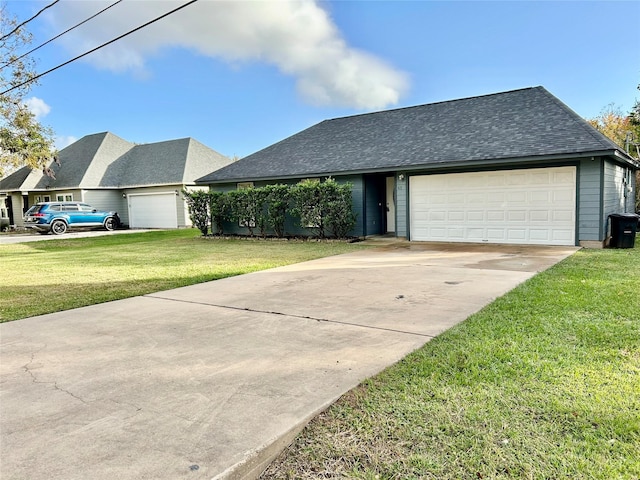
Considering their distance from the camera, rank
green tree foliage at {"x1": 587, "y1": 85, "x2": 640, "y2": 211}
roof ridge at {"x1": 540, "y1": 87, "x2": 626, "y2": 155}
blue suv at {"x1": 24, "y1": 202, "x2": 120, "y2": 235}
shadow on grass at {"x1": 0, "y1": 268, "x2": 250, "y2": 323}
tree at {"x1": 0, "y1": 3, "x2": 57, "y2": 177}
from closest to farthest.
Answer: shadow on grass at {"x1": 0, "y1": 268, "x2": 250, "y2": 323}
roof ridge at {"x1": 540, "y1": 87, "x2": 626, "y2": 155}
blue suv at {"x1": 24, "y1": 202, "x2": 120, "y2": 235}
tree at {"x1": 0, "y1": 3, "x2": 57, "y2": 177}
green tree foliage at {"x1": 587, "y1": 85, "x2": 640, "y2": 211}

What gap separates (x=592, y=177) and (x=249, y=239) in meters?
11.2

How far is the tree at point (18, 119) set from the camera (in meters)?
22.2

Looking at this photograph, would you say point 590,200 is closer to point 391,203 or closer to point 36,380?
point 391,203

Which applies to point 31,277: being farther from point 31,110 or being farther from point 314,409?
point 31,110

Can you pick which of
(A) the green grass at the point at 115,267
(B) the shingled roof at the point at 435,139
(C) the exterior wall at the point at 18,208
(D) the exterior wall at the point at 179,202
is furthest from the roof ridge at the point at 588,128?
(C) the exterior wall at the point at 18,208

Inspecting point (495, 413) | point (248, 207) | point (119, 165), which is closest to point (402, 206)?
point (248, 207)

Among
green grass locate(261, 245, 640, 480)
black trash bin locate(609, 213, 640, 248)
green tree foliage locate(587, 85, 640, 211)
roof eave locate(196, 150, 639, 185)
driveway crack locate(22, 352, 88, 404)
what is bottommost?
driveway crack locate(22, 352, 88, 404)

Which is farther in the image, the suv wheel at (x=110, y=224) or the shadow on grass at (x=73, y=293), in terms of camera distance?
the suv wheel at (x=110, y=224)

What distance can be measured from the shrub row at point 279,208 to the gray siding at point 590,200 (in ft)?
21.3

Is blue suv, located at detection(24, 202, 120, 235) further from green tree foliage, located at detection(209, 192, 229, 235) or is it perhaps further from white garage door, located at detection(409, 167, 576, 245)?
white garage door, located at detection(409, 167, 576, 245)

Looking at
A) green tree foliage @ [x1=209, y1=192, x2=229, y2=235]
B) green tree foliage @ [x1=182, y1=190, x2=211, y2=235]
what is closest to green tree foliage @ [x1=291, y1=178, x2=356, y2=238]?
green tree foliage @ [x1=209, y1=192, x2=229, y2=235]

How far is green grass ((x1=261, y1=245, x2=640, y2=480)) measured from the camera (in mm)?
2133

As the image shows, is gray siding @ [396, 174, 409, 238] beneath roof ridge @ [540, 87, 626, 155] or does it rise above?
beneath

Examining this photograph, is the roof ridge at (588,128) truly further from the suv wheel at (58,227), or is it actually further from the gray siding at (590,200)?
the suv wheel at (58,227)
